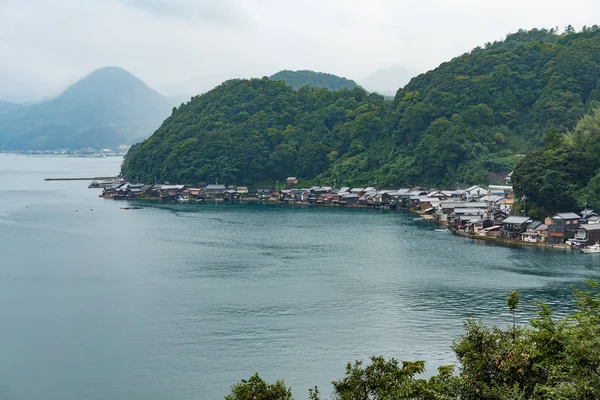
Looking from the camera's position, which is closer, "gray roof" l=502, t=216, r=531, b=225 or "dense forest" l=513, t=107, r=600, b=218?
"gray roof" l=502, t=216, r=531, b=225

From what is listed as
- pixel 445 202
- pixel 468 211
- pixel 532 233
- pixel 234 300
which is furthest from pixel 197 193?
pixel 234 300

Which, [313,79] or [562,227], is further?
[313,79]

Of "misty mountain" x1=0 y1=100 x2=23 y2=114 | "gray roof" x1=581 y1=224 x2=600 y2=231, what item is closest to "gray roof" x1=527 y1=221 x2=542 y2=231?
"gray roof" x1=581 y1=224 x2=600 y2=231

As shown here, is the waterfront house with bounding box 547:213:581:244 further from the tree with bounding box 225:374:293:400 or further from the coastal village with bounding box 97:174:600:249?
the tree with bounding box 225:374:293:400

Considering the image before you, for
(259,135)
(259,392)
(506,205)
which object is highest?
(259,135)

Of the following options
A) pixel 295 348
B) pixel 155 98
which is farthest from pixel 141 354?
pixel 155 98

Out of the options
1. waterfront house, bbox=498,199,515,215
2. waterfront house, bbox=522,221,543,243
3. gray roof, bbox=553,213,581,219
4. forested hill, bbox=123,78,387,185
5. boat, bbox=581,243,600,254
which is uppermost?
forested hill, bbox=123,78,387,185

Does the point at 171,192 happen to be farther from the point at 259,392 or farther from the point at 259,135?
the point at 259,392
